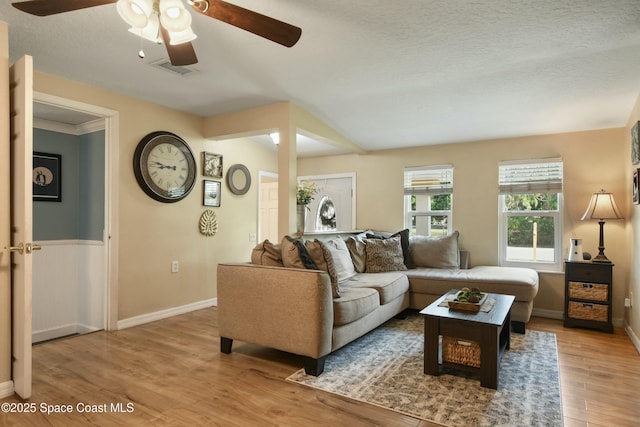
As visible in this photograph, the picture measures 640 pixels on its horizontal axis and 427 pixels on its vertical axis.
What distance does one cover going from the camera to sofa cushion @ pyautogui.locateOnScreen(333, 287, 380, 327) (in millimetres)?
2756

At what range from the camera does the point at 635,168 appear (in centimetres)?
334

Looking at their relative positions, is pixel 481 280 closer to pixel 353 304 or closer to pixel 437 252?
pixel 437 252

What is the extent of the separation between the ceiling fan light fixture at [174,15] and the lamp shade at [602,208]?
13.7 feet

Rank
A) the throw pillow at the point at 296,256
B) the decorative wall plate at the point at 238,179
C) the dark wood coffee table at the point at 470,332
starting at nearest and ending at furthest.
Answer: the dark wood coffee table at the point at 470,332, the throw pillow at the point at 296,256, the decorative wall plate at the point at 238,179

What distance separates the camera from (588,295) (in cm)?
371

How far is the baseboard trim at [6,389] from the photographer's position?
224 cm

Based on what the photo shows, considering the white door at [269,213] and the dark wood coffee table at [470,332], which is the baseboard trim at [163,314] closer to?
the white door at [269,213]

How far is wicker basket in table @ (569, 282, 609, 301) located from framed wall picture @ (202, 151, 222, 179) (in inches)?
168

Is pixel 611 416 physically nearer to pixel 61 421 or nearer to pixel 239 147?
pixel 61 421

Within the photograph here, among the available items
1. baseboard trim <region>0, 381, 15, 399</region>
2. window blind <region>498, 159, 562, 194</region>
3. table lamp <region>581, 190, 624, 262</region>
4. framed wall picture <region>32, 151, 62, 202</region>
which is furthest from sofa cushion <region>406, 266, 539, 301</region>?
framed wall picture <region>32, 151, 62, 202</region>

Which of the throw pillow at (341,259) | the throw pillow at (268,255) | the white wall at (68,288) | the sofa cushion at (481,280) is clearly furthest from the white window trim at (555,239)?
the white wall at (68,288)

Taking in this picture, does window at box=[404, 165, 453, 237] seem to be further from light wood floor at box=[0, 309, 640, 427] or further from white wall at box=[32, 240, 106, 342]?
white wall at box=[32, 240, 106, 342]

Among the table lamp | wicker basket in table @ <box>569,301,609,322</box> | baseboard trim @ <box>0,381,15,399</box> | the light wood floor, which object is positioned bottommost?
the light wood floor

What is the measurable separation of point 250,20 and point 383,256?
314 centimetres
